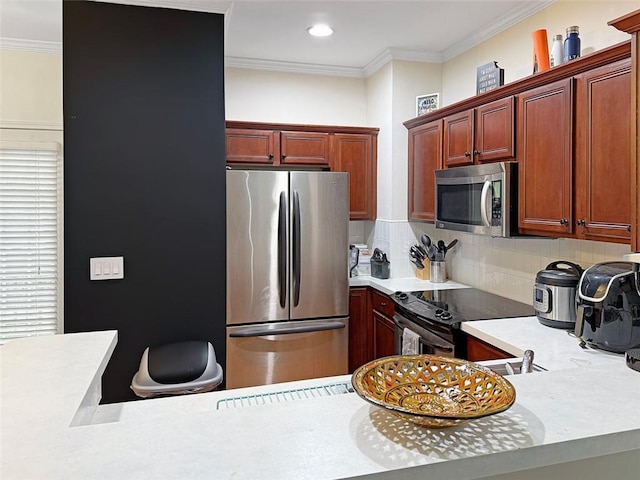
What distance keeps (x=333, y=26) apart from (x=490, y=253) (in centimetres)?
199

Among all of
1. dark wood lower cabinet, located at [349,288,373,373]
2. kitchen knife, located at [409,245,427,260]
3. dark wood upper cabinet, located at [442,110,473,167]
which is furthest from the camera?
kitchen knife, located at [409,245,427,260]

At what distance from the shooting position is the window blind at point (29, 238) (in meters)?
3.33

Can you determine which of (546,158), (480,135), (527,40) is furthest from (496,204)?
(527,40)

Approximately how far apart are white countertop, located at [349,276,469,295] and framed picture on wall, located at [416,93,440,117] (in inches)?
54.0

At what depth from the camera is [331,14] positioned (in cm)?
306

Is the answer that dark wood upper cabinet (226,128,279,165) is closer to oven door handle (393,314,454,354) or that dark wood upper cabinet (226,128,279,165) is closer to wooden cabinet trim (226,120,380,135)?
wooden cabinet trim (226,120,380,135)

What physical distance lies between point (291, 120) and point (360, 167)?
30.9 inches

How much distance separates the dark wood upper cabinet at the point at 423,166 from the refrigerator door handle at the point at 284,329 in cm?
112

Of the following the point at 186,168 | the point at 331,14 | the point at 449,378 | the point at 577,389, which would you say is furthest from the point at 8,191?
the point at 577,389

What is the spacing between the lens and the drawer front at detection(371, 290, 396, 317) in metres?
3.40

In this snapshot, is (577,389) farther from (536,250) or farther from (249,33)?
(249,33)

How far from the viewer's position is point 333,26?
326 centimetres

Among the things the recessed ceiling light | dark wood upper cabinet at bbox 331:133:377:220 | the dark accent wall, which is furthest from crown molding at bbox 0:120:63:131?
dark wood upper cabinet at bbox 331:133:377:220

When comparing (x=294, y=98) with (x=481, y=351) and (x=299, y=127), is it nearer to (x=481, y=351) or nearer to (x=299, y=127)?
(x=299, y=127)
